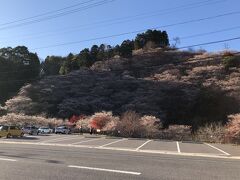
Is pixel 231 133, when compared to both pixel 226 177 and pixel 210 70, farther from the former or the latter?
pixel 210 70

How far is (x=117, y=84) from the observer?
80.1 metres

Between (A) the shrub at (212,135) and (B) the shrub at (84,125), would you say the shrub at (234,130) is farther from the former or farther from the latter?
(B) the shrub at (84,125)

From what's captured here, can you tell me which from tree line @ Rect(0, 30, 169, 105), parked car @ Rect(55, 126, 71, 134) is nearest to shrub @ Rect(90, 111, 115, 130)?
parked car @ Rect(55, 126, 71, 134)

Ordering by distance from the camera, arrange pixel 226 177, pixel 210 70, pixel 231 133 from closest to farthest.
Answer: pixel 226 177 < pixel 231 133 < pixel 210 70

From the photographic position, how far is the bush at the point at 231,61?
76.7m

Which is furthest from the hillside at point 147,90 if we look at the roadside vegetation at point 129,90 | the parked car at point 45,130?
the parked car at point 45,130

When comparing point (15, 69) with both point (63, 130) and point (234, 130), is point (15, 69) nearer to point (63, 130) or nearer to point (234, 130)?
point (63, 130)

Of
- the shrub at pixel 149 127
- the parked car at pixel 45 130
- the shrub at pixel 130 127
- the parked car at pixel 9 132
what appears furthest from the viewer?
the parked car at pixel 45 130

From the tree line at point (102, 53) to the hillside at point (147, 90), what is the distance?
4123mm

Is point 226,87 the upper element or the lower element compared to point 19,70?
lower

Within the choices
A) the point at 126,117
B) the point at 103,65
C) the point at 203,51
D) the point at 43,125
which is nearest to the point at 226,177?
the point at 126,117

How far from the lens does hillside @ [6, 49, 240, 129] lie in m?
64.1

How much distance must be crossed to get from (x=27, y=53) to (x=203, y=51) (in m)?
43.5

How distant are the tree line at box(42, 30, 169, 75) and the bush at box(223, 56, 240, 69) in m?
23.9
